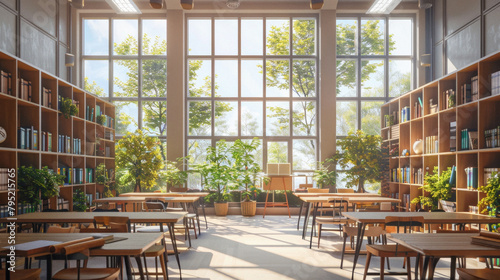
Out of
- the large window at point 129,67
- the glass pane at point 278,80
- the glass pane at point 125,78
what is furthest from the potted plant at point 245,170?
the glass pane at point 125,78

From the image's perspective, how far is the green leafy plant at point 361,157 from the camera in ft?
37.3

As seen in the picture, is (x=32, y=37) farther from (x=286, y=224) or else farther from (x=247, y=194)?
(x=286, y=224)

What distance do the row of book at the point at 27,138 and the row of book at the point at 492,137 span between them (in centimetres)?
679

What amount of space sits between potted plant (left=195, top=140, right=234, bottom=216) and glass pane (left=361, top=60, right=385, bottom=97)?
450cm

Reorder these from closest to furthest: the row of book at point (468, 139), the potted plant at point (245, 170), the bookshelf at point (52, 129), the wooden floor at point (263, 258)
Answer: the wooden floor at point (263, 258) → the bookshelf at point (52, 129) → the row of book at point (468, 139) → the potted plant at point (245, 170)

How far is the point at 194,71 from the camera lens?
12742 mm

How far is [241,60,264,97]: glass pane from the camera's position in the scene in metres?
12.8

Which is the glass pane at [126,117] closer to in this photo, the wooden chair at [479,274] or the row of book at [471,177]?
the row of book at [471,177]

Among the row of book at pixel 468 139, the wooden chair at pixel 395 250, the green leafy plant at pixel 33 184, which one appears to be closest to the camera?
the wooden chair at pixel 395 250

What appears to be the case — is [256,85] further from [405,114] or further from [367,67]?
[405,114]

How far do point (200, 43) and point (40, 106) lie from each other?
21.7ft

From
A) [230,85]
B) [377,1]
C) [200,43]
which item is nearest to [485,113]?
[377,1]

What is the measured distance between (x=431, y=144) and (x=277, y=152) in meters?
5.31

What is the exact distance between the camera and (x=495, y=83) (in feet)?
19.3
